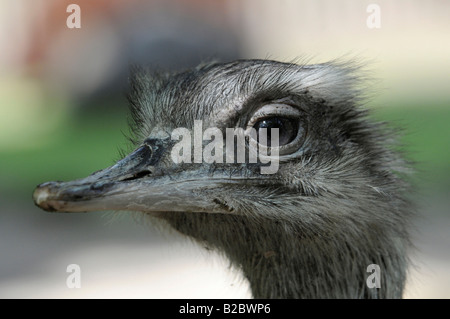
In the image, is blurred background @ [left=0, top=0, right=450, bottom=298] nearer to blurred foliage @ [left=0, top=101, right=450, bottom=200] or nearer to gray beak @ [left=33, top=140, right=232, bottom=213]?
blurred foliage @ [left=0, top=101, right=450, bottom=200]

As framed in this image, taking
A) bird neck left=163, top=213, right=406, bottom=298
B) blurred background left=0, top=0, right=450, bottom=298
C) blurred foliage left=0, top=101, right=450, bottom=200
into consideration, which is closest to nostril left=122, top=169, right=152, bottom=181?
bird neck left=163, top=213, right=406, bottom=298

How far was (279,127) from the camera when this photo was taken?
2330 mm

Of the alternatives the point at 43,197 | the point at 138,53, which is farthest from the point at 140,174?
the point at 138,53

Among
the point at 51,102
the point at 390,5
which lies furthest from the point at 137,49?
the point at 390,5

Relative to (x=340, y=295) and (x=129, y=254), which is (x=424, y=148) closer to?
(x=129, y=254)

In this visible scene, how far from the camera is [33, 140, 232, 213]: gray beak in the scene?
2.04m

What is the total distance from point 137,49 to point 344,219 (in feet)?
21.6

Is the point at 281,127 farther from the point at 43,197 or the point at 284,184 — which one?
the point at 43,197

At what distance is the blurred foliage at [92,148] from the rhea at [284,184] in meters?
3.91

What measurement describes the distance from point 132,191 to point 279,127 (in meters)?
0.53

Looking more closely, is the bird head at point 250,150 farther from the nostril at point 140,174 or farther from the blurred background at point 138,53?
the blurred background at point 138,53
